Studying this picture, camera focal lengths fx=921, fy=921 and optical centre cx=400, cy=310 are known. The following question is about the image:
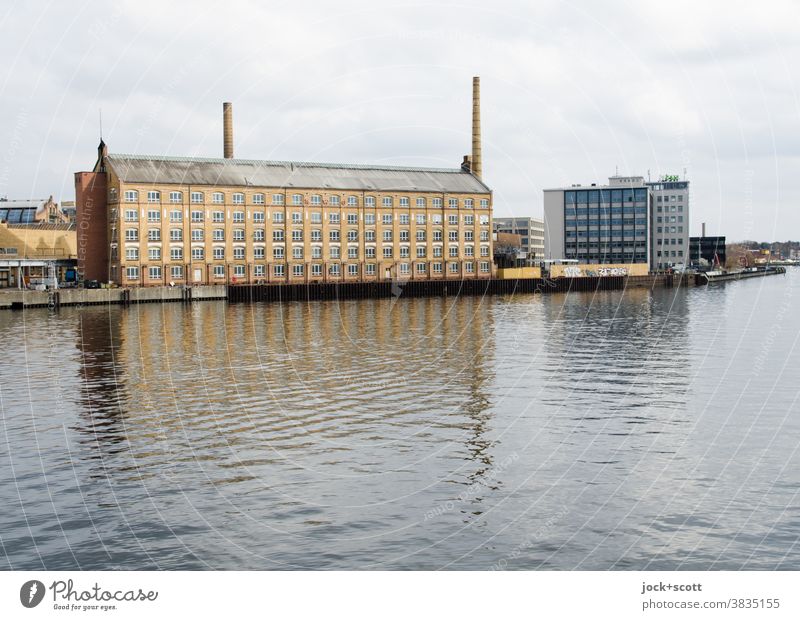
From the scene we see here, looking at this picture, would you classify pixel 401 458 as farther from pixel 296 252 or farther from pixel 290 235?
pixel 296 252

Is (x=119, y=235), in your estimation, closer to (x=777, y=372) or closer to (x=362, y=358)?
(x=362, y=358)

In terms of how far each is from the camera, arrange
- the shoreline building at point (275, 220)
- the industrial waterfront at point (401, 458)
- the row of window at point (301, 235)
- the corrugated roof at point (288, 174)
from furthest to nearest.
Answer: the corrugated roof at point (288, 174)
the row of window at point (301, 235)
the shoreline building at point (275, 220)
the industrial waterfront at point (401, 458)

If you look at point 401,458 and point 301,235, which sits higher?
point 301,235

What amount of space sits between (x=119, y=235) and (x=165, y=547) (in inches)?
4264

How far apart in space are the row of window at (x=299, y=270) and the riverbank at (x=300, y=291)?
3.64m

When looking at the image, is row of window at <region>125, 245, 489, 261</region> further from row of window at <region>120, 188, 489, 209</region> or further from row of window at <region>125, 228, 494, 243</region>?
row of window at <region>120, 188, 489, 209</region>

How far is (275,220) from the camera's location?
13650cm

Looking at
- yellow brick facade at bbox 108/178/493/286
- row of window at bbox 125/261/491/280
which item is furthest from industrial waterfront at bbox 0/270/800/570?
yellow brick facade at bbox 108/178/493/286

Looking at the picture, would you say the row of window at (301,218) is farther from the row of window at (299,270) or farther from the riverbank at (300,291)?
the riverbank at (300,291)

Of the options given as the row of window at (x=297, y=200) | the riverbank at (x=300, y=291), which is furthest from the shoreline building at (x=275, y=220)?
the riverbank at (x=300, y=291)

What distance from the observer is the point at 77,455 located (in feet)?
92.6

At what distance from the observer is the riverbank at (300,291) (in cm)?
11112

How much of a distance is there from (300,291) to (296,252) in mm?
9134

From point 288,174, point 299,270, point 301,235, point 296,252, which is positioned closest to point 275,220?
point 301,235
